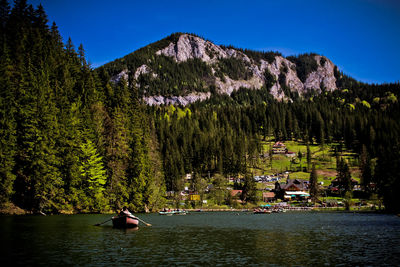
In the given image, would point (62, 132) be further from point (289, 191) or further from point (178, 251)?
point (289, 191)

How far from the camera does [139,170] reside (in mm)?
80625

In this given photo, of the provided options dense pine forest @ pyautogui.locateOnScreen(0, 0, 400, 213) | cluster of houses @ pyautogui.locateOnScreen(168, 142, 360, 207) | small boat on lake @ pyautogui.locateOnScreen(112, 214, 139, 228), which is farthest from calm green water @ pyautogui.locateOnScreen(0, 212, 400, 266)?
cluster of houses @ pyautogui.locateOnScreen(168, 142, 360, 207)

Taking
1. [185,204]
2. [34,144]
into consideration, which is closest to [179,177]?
[185,204]

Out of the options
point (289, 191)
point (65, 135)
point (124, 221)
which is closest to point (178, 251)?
point (124, 221)

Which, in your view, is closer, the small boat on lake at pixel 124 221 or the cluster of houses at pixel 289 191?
the small boat on lake at pixel 124 221

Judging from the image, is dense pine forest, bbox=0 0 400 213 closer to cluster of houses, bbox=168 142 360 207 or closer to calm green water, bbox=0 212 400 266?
calm green water, bbox=0 212 400 266

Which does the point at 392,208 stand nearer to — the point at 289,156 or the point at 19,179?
the point at 19,179

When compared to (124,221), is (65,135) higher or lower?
higher

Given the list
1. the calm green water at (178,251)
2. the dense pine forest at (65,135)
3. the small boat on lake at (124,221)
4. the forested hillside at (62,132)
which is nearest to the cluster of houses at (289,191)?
the dense pine forest at (65,135)

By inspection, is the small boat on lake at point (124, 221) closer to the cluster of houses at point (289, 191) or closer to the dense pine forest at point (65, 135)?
the dense pine forest at point (65, 135)

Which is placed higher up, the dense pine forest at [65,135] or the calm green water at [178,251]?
the dense pine forest at [65,135]

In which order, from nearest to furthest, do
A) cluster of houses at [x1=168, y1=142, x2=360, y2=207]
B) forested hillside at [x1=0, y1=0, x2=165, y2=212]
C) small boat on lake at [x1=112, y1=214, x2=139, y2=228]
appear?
small boat on lake at [x1=112, y1=214, x2=139, y2=228]
forested hillside at [x1=0, y1=0, x2=165, y2=212]
cluster of houses at [x1=168, y1=142, x2=360, y2=207]

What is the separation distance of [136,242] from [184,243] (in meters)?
4.48

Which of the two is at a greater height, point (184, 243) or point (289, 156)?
point (289, 156)
